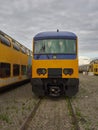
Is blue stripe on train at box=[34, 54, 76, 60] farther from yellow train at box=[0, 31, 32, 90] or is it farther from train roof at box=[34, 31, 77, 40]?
yellow train at box=[0, 31, 32, 90]

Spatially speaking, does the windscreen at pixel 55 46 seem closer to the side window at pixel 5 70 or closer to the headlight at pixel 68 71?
the headlight at pixel 68 71

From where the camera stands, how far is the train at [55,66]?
14289 millimetres

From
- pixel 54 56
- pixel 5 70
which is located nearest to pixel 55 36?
pixel 54 56

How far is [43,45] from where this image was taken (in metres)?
14.9

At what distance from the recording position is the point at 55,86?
14.7 metres

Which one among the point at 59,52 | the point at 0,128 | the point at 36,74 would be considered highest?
the point at 59,52

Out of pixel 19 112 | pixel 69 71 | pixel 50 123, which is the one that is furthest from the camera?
pixel 69 71

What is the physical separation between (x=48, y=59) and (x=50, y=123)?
20.3ft

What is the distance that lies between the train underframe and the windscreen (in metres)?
1.38

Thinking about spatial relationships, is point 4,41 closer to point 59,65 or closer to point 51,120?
point 59,65

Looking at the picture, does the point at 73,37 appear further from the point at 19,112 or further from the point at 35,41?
the point at 19,112

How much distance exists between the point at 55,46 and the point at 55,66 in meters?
1.12

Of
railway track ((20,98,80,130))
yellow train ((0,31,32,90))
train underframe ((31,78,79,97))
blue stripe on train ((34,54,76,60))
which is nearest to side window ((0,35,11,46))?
yellow train ((0,31,32,90))

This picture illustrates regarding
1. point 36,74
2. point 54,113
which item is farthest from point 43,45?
point 54,113
